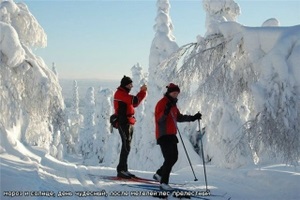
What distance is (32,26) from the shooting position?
526 inches

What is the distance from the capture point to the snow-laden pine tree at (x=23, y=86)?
10.3 metres

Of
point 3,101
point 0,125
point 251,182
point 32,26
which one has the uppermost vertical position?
point 32,26

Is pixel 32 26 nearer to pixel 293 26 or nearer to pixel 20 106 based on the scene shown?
pixel 20 106

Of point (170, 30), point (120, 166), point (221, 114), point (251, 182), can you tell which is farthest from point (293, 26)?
point (170, 30)

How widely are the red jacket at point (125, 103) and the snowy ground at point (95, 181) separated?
1384 millimetres

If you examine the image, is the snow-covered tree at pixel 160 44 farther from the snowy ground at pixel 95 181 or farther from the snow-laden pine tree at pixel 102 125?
the snow-laden pine tree at pixel 102 125

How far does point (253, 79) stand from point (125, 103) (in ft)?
10.2

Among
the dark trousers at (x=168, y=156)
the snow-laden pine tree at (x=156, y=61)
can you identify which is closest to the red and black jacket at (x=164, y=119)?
the dark trousers at (x=168, y=156)

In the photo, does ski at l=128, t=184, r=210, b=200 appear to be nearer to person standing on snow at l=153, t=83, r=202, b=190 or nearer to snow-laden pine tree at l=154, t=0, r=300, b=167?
person standing on snow at l=153, t=83, r=202, b=190

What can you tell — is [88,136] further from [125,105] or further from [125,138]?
[125,105]

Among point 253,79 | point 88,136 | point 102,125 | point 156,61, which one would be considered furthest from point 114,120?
point 88,136

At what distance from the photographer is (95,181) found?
7.66 meters

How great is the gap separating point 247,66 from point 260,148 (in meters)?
2.05

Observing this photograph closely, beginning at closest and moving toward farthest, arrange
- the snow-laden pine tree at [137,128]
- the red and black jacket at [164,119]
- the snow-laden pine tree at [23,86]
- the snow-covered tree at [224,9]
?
the red and black jacket at [164,119]
the snow-laden pine tree at [23,86]
the snow-covered tree at [224,9]
the snow-laden pine tree at [137,128]
